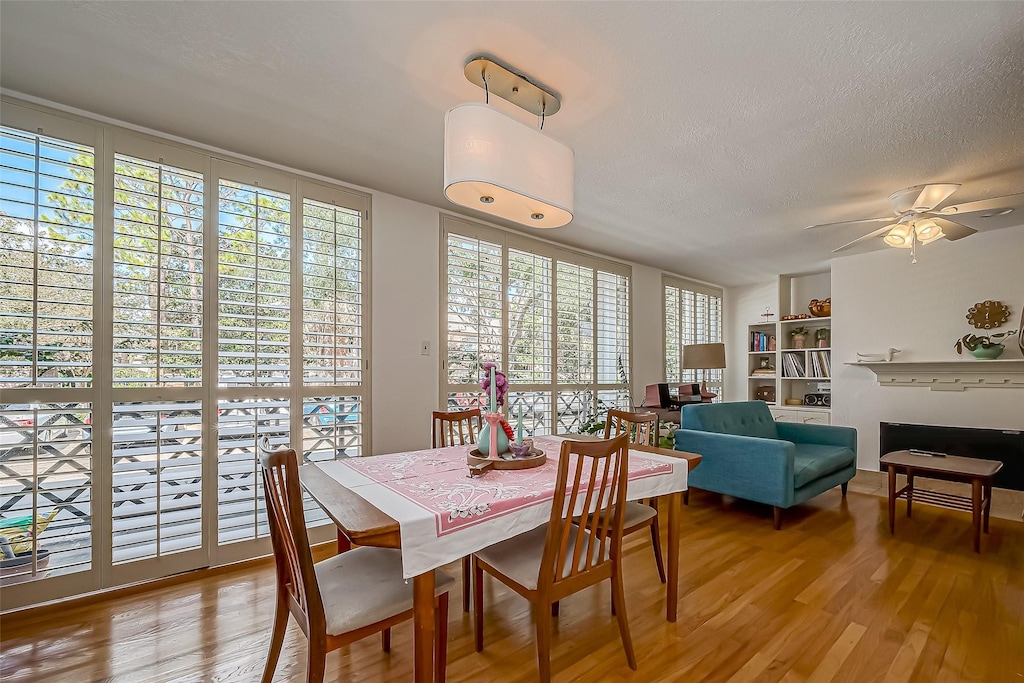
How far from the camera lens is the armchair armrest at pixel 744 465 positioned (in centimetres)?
340

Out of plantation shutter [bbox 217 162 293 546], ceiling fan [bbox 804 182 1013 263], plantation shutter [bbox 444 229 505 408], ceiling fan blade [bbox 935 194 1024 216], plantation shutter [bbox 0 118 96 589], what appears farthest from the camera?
plantation shutter [bbox 444 229 505 408]

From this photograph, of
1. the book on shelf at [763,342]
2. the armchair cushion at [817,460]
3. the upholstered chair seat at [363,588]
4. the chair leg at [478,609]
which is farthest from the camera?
the book on shelf at [763,342]

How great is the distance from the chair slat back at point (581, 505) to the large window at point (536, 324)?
1.51 m

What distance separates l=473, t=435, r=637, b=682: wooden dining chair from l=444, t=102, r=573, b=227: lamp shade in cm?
101

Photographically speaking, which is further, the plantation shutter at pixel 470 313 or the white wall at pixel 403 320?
the plantation shutter at pixel 470 313

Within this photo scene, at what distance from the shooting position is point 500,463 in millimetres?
2021

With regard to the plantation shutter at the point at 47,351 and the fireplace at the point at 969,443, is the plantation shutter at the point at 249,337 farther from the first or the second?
the fireplace at the point at 969,443

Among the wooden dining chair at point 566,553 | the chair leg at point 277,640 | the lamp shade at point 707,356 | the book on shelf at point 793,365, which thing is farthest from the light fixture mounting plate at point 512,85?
the book on shelf at point 793,365

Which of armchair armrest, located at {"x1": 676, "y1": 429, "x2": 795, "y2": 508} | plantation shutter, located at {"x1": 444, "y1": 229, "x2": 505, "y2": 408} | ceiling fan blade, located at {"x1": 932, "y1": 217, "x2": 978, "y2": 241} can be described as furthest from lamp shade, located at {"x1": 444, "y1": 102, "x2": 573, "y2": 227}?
ceiling fan blade, located at {"x1": 932, "y1": 217, "x2": 978, "y2": 241}

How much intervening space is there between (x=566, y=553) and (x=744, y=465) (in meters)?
2.34

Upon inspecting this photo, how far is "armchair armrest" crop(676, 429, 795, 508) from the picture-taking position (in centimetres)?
340

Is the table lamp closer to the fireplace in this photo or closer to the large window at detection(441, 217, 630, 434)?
the large window at detection(441, 217, 630, 434)

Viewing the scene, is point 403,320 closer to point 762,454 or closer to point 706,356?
point 762,454

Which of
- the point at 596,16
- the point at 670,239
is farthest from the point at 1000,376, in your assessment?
the point at 596,16
